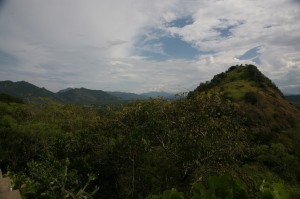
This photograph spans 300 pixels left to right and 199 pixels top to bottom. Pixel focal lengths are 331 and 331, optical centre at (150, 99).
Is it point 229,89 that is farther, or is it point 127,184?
point 229,89

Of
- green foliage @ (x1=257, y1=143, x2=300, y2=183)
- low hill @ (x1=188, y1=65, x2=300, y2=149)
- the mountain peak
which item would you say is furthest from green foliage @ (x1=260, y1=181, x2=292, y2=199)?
the mountain peak

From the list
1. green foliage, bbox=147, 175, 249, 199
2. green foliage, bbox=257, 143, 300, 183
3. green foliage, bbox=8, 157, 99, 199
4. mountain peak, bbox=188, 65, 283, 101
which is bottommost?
green foliage, bbox=257, 143, 300, 183

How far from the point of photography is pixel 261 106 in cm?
6788

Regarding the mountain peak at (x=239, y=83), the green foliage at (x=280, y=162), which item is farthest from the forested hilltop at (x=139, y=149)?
the mountain peak at (x=239, y=83)

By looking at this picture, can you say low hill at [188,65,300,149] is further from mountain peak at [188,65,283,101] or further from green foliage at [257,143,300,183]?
green foliage at [257,143,300,183]

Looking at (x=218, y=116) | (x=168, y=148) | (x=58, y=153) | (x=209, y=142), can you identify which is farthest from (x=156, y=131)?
(x=58, y=153)

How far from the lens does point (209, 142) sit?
1747 cm

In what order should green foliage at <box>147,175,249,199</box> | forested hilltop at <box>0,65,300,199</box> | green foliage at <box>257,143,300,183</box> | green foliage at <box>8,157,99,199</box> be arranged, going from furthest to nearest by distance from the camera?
green foliage at <box>257,143,300,183</box>
forested hilltop at <box>0,65,300,199</box>
green foliage at <box>8,157,99,199</box>
green foliage at <box>147,175,249,199</box>

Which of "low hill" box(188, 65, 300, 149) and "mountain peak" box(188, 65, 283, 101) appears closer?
"low hill" box(188, 65, 300, 149)

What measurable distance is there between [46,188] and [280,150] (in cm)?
3082

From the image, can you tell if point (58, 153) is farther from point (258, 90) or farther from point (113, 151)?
point (258, 90)

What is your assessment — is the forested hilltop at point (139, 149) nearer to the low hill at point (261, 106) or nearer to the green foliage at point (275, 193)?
the green foliage at point (275, 193)

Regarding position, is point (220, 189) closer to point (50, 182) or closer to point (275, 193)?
point (275, 193)

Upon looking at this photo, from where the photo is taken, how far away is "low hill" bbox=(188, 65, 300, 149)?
55778 millimetres
